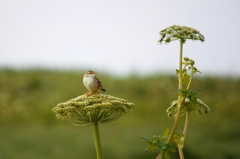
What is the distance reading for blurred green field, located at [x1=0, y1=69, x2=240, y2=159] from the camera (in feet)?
27.2

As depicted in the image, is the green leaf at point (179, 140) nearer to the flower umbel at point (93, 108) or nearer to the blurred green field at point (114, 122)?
the flower umbel at point (93, 108)

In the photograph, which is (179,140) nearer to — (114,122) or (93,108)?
(93,108)

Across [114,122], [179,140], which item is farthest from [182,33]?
[114,122]

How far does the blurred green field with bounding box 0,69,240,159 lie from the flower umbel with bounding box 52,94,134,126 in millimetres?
4605

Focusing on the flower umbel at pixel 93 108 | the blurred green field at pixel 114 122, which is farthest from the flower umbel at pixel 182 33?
the blurred green field at pixel 114 122

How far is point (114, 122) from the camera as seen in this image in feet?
36.8

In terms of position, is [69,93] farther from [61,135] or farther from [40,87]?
[61,135]

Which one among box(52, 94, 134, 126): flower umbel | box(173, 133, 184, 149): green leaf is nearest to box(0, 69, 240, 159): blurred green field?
box(173, 133, 184, 149): green leaf

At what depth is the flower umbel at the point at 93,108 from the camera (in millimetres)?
3031

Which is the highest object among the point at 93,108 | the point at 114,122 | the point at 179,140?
the point at 93,108

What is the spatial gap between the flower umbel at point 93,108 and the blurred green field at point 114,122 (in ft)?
15.1

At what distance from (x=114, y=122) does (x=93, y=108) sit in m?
8.28

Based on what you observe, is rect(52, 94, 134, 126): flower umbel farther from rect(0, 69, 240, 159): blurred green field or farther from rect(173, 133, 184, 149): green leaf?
rect(0, 69, 240, 159): blurred green field

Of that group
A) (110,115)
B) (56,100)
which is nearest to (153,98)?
(56,100)
